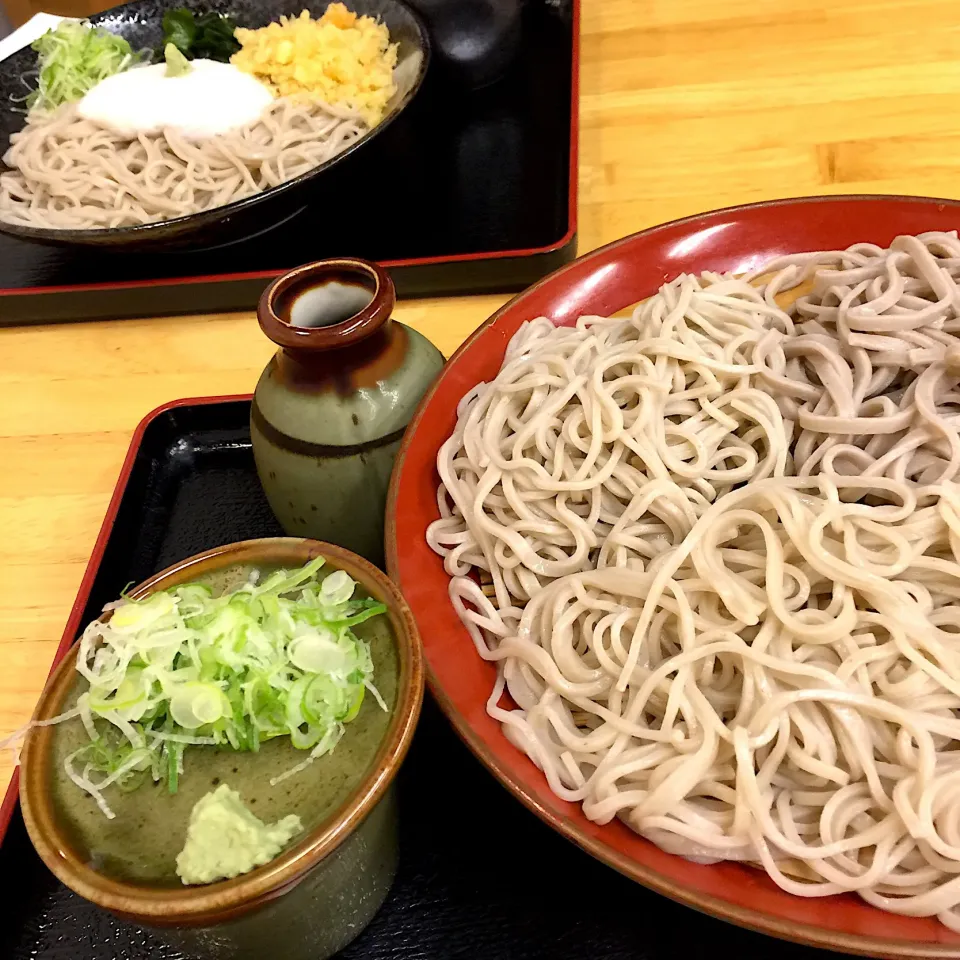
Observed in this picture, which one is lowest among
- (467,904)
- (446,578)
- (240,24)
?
(467,904)

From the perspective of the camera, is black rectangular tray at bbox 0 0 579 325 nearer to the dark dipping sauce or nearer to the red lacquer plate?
the red lacquer plate

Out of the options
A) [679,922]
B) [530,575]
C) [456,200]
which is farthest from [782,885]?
[456,200]

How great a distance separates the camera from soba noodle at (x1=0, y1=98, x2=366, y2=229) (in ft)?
6.30

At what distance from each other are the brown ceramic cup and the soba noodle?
131 centimetres

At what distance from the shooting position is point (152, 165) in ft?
6.48

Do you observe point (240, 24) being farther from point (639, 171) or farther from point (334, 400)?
point (334, 400)

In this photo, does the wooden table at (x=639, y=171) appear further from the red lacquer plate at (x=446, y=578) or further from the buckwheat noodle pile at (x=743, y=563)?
the buckwheat noodle pile at (x=743, y=563)

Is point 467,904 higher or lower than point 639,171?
lower

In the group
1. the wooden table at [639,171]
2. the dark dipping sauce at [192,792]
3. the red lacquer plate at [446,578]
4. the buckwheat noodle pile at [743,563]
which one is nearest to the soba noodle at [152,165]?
the wooden table at [639,171]

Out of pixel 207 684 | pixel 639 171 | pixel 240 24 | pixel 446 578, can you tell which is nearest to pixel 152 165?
pixel 240 24

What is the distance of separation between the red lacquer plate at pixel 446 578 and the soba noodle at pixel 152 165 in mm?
921

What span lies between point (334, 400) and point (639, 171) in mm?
1155

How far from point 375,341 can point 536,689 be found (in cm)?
49

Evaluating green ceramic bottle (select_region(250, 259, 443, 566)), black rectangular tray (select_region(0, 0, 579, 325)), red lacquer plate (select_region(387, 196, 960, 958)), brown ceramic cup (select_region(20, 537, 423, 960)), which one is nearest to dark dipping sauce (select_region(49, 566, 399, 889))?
brown ceramic cup (select_region(20, 537, 423, 960))
